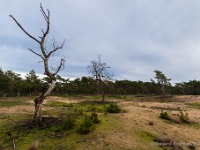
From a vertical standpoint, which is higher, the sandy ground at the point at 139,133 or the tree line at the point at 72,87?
the tree line at the point at 72,87

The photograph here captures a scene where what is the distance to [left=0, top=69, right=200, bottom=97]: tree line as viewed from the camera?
64.9 metres

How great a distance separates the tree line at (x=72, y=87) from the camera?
213 feet

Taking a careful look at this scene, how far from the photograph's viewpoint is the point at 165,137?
10055 mm

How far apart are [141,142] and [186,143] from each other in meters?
2.40

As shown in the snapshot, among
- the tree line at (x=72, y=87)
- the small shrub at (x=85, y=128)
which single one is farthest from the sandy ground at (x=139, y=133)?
the tree line at (x=72, y=87)

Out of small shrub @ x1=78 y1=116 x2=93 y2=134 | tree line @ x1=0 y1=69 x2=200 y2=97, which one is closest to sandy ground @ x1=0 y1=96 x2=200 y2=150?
small shrub @ x1=78 y1=116 x2=93 y2=134

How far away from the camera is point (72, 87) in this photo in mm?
74688

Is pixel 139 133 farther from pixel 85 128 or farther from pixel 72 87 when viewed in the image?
pixel 72 87

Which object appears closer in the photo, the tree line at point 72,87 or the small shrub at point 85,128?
the small shrub at point 85,128

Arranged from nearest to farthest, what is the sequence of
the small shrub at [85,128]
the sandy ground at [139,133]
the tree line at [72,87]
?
the sandy ground at [139,133], the small shrub at [85,128], the tree line at [72,87]

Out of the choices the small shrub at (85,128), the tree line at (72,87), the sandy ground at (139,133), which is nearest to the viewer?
the sandy ground at (139,133)

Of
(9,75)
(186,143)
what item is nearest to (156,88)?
(9,75)

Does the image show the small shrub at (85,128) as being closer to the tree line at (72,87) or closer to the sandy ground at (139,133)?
the sandy ground at (139,133)

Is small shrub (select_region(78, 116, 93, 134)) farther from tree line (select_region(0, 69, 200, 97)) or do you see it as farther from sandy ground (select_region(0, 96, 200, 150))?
tree line (select_region(0, 69, 200, 97))
